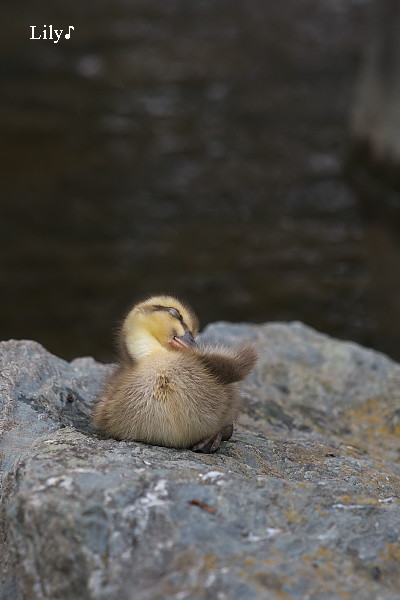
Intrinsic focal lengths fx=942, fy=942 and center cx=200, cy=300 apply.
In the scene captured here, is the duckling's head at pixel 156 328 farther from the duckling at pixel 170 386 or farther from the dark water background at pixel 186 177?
the dark water background at pixel 186 177

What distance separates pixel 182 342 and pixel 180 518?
1.15 metres

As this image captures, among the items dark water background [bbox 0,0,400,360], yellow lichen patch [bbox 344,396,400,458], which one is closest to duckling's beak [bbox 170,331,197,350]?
yellow lichen patch [bbox 344,396,400,458]

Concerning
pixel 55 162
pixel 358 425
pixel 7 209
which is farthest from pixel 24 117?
pixel 358 425

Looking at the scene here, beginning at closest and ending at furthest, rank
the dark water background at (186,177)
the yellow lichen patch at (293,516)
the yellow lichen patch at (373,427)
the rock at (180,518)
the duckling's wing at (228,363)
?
1. the rock at (180,518)
2. the yellow lichen patch at (293,516)
3. the duckling's wing at (228,363)
4. the yellow lichen patch at (373,427)
5. the dark water background at (186,177)

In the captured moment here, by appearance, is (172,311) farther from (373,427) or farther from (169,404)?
(373,427)

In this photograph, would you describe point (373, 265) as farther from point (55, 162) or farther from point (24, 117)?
point (24, 117)

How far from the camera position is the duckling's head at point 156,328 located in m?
4.04

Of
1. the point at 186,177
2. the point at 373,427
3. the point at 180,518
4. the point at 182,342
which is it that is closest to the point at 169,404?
the point at 182,342

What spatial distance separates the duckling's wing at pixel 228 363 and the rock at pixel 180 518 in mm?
326

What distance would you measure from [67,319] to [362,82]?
22.6 ft

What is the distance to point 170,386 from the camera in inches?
148

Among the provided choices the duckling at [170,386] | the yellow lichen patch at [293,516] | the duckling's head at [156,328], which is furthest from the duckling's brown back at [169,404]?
the yellow lichen patch at [293,516]

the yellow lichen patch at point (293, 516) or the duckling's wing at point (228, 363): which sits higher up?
the duckling's wing at point (228, 363)

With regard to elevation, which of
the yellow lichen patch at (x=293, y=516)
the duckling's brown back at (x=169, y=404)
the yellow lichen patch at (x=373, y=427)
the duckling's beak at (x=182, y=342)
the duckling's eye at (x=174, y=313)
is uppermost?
the duckling's eye at (x=174, y=313)
